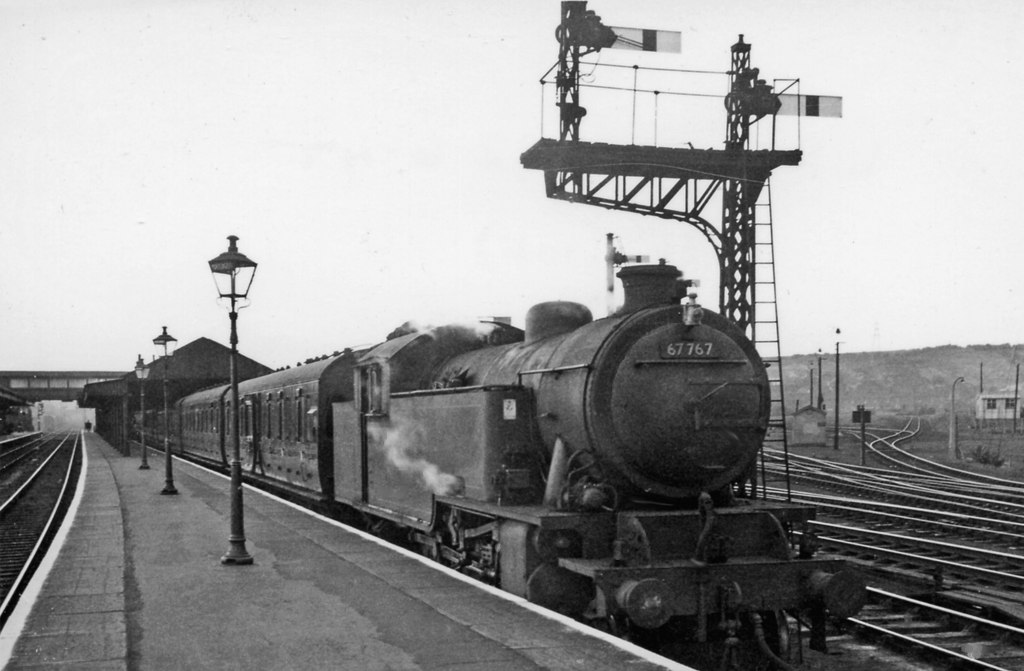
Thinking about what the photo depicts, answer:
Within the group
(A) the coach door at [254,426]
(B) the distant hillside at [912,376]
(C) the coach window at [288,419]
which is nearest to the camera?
(C) the coach window at [288,419]

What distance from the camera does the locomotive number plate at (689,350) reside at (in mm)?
7324

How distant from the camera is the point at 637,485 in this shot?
285 inches

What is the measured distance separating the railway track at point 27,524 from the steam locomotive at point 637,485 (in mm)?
4672

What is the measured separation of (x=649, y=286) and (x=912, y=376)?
4262 inches

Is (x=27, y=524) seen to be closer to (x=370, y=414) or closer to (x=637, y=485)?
(x=370, y=414)

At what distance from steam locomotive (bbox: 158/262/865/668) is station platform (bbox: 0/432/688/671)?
0.42 m

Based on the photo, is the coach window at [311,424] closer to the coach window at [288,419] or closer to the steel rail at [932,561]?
the coach window at [288,419]

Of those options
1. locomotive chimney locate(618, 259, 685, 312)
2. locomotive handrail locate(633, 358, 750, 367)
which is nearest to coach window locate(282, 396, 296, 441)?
locomotive chimney locate(618, 259, 685, 312)

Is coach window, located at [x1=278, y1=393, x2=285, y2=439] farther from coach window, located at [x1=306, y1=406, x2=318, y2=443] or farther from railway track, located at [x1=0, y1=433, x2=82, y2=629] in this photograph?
railway track, located at [x1=0, y1=433, x2=82, y2=629]

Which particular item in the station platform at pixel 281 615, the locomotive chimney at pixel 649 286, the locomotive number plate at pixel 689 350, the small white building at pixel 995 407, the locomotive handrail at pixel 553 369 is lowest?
the small white building at pixel 995 407

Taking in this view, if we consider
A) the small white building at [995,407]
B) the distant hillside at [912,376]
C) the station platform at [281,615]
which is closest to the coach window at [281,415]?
the station platform at [281,615]

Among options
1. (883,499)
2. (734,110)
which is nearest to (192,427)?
(883,499)

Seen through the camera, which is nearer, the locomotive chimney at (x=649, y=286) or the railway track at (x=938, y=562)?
the railway track at (x=938, y=562)

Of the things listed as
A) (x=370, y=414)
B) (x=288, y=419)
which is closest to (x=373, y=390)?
(x=370, y=414)
